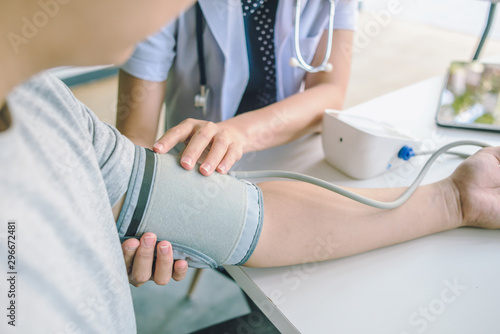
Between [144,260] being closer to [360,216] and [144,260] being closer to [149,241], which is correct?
[149,241]

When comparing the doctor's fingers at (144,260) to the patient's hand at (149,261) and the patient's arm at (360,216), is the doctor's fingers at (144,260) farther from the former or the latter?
the patient's arm at (360,216)

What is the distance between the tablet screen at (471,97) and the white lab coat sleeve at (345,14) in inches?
10.0

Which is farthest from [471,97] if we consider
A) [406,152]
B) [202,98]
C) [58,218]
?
[58,218]

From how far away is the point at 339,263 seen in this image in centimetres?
60

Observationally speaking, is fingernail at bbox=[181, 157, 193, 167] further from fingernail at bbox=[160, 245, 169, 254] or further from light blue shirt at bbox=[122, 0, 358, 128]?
light blue shirt at bbox=[122, 0, 358, 128]

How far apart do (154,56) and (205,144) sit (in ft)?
0.96

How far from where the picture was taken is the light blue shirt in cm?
84

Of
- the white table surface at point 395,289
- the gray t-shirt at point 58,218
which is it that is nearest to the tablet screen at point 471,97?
the white table surface at point 395,289

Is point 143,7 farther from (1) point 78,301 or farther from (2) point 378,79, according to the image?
(2) point 378,79

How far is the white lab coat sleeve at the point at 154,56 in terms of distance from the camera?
32.6 inches

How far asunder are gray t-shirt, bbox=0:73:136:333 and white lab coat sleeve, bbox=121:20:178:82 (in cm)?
34

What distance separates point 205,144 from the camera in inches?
25.5

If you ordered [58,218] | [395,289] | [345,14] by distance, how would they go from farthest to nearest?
[345,14] → [395,289] → [58,218]

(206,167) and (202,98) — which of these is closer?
(206,167)
